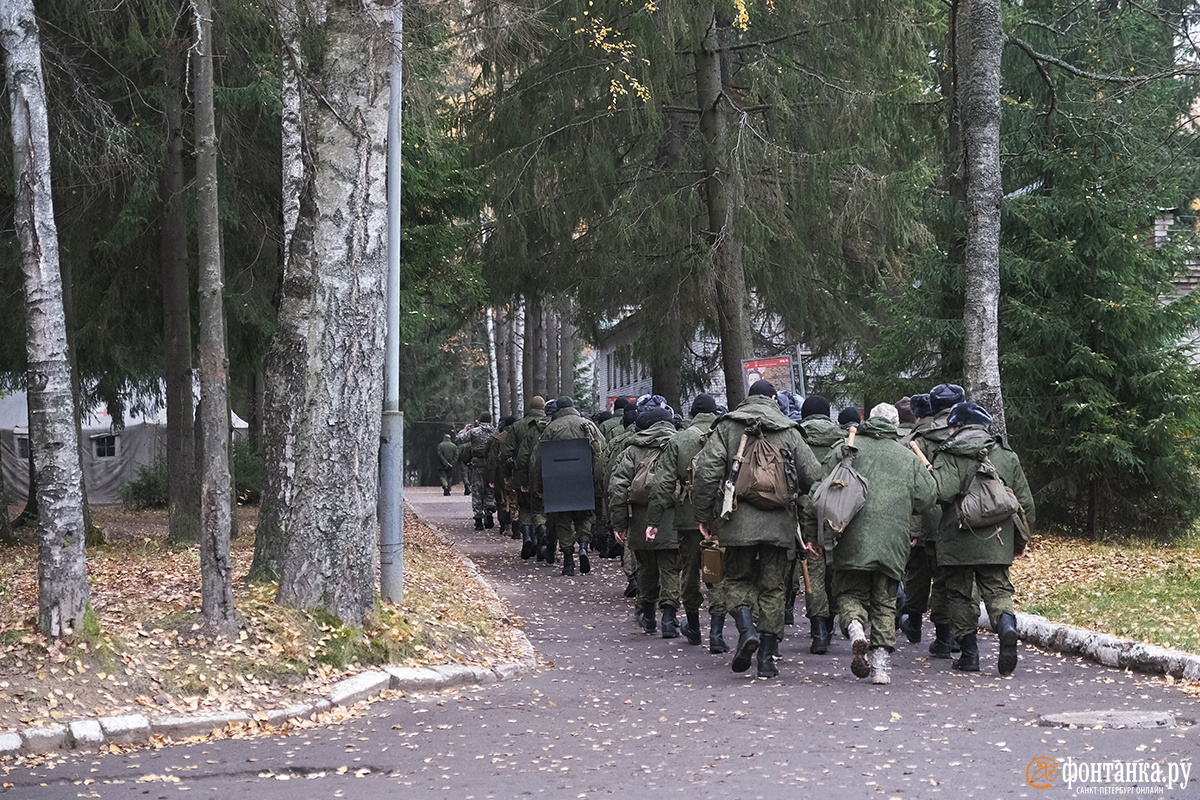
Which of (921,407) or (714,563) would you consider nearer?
(714,563)

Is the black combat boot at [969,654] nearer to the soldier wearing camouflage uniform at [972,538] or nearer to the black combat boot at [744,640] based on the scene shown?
the soldier wearing camouflage uniform at [972,538]

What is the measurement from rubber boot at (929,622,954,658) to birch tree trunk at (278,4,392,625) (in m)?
4.25

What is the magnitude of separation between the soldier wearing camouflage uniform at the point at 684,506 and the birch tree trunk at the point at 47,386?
4420mm

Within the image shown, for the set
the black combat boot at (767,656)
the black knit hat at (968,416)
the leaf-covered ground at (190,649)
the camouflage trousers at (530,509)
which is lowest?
the black combat boot at (767,656)

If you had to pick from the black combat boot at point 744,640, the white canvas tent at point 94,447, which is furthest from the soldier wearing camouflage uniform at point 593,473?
the white canvas tent at point 94,447

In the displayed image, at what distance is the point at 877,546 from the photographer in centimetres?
866

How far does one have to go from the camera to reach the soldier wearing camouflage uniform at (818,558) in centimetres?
956

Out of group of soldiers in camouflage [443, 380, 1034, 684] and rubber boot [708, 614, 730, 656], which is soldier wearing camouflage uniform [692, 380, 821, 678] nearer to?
group of soldiers in camouflage [443, 380, 1034, 684]

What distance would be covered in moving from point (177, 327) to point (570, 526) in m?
5.33

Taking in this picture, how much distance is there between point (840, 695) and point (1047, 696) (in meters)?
1.26

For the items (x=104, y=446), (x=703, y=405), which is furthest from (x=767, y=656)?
(x=104, y=446)

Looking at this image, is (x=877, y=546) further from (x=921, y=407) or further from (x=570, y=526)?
(x=570, y=526)

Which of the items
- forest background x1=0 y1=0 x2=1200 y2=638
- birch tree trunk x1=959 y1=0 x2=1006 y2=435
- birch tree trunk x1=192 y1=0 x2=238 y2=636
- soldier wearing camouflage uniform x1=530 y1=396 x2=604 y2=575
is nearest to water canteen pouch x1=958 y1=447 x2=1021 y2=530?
birch tree trunk x1=192 y1=0 x2=238 y2=636

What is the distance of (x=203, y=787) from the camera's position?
609 cm
